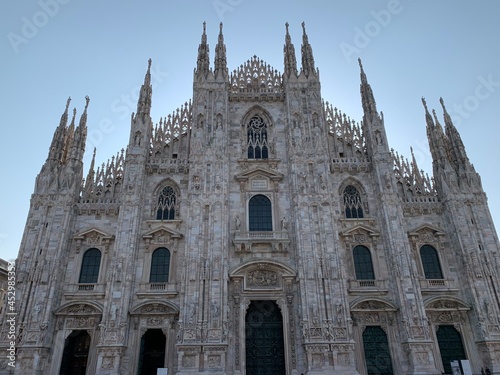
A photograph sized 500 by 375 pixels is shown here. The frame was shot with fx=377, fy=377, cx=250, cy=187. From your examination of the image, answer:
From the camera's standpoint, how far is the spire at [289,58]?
27.4 metres

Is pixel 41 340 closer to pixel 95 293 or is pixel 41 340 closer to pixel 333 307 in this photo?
pixel 95 293

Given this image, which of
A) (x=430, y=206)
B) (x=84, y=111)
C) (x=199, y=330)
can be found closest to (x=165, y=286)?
(x=199, y=330)

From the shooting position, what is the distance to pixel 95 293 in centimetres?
2094

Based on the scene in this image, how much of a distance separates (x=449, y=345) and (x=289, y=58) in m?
21.2

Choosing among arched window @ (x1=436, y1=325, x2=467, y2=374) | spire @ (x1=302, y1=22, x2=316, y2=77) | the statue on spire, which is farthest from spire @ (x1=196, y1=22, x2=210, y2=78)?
arched window @ (x1=436, y1=325, x2=467, y2=374)

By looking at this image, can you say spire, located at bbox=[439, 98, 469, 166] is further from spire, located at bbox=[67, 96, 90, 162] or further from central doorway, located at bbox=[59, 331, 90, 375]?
central doorway, located at bbox=[59, 331, 90, 375]

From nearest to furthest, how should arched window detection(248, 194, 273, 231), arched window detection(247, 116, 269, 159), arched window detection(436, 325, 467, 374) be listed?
arched window detection(436, 325, 467, 374)
arched window detection(248, 194, 273, 231)
arched window detection(247, 116, 269, 159)

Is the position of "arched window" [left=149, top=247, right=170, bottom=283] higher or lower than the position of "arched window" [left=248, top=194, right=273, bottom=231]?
lower

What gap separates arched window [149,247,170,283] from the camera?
21750 mm

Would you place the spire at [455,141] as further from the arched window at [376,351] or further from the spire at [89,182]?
the spire at [89,182]

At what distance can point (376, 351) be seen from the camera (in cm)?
2034

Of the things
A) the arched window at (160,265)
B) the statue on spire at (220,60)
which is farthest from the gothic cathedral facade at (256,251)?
the statue on spire at (220,60)

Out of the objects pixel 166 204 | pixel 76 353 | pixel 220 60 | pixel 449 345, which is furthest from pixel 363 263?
pixel 220 60

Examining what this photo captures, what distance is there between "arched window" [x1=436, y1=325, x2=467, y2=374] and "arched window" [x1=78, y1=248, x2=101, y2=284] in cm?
1962
